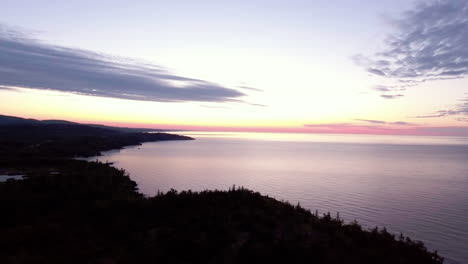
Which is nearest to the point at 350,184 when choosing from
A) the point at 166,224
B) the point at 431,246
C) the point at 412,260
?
the point at 431,246

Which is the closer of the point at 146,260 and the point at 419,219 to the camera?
the point at 146,260

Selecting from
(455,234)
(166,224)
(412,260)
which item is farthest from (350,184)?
(166,224)

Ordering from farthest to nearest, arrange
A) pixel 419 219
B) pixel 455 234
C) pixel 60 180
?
pixel 419 219 < pixel 60 180 < pixel 455 234

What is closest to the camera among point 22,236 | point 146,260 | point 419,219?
point 146,260

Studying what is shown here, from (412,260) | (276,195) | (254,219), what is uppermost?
(254,219)

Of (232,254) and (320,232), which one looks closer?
(232,254)

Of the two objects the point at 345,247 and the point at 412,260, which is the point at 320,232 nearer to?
the point at 345,247

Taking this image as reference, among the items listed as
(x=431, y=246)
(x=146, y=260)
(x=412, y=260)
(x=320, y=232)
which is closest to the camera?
(x=146, y=260)

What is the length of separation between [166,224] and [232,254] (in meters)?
5.63

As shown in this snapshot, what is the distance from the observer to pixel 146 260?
13.6 meters

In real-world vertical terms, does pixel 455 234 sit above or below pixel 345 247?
below

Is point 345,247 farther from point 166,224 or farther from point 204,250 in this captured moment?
point 166,224

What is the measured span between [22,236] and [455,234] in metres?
35.1

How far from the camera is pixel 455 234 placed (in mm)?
29328
